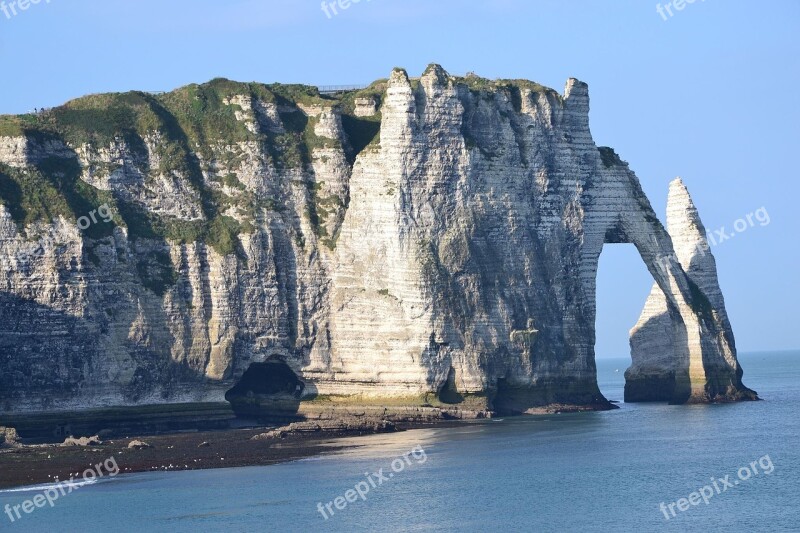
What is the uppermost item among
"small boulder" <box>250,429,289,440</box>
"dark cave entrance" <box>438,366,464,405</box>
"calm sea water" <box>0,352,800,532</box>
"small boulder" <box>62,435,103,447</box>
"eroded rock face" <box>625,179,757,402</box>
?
"eroded rock face" <box>625,179,757,402</box>

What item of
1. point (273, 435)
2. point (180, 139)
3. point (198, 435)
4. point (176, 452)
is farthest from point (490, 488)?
point (180, 139)

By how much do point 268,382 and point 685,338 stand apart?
835 inches

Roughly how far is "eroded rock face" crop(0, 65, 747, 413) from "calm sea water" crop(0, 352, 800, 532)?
29.7 feet

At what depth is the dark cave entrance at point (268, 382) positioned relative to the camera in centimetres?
8088

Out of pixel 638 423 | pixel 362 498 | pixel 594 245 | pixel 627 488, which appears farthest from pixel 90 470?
pixel 594 245

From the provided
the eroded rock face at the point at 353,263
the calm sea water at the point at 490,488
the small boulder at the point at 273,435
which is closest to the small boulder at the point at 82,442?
the eroded rock face at the point at 353,263

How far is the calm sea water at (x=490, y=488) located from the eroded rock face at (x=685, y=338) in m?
11.1

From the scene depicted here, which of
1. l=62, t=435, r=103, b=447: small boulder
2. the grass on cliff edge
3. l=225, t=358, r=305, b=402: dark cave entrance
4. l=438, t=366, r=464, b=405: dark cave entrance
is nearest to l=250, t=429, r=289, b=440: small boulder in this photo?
l=62, t=435, r=103, b=447: small boulder

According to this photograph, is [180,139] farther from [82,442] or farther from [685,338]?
[685,338]

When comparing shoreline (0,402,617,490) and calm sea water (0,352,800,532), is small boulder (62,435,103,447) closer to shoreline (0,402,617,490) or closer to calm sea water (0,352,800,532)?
shoreline (0,402,617,490)

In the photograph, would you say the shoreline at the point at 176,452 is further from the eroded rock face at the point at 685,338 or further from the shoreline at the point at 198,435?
the eroded rock face at the point at 685,338

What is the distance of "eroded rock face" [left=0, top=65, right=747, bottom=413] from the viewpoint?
7669 cm

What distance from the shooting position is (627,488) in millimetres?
55188

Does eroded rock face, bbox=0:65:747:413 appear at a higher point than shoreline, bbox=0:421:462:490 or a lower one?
higher
